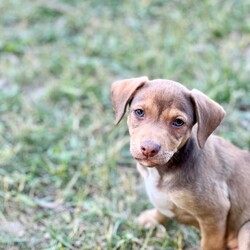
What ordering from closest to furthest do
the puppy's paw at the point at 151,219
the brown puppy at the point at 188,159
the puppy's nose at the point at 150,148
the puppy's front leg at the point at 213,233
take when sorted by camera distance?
the puppy's nose at the point at 150,148 < the brown puppy at the point at 188,159 < the puppy's front leg at the point at 213,233 < the puppy's paw at the point at 151,219

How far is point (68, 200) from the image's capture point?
5207 millimetres

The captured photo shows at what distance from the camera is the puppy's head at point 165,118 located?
378 centimetres

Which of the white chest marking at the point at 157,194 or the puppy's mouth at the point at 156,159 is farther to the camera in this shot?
the white chest marking at the point at 157,194

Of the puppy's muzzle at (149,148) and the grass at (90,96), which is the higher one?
the puppy's muzzle at (149,148)

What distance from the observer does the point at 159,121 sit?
12.7ft

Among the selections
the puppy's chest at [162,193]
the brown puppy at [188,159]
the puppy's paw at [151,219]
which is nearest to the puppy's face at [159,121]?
the brown puppy at [188,159]

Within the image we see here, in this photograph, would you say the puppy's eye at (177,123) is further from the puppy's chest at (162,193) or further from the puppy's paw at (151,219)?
the puppy's paw at (151,219)

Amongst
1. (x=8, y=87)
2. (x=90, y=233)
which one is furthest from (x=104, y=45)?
(x=90, y=233)

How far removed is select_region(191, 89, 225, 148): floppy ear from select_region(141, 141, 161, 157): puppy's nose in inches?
14.0

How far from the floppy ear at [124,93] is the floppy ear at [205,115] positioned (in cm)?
39

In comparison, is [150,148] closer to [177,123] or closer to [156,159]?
[156,159]

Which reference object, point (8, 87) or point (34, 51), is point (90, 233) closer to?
point (8, 87)

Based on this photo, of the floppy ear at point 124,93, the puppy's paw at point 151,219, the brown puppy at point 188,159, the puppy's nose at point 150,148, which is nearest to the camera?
the puppy's nose at point 150,148

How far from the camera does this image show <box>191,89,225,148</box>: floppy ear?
390 centimetres
